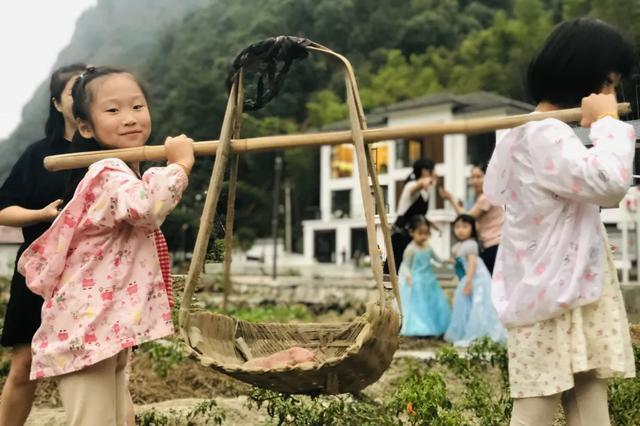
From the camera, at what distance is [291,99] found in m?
47.6

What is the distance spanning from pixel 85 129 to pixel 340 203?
34.9m

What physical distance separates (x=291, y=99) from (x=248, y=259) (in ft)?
58.1

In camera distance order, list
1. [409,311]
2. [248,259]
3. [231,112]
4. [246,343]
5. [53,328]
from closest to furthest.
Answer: [53,328], [231,112], [246,343], [409,311], [248,259]

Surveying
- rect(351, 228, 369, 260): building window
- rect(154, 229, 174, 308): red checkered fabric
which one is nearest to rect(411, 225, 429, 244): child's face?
rect(154, 229, 174, 308): red checkered fabric

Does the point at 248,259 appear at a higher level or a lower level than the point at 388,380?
lower

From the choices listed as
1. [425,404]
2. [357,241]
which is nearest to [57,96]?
[425,404]

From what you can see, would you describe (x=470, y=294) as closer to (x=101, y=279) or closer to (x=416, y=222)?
(x=416, y=222)

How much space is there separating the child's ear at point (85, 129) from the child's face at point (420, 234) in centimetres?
474

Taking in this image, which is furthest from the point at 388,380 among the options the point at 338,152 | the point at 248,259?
the point at 338,152

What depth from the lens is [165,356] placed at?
4785 millimetres

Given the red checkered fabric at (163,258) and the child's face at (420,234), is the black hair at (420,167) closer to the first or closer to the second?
the child's face at (420,234)

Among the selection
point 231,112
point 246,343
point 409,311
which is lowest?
point 409,311

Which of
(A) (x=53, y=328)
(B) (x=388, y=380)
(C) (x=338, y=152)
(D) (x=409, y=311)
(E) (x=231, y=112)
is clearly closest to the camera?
(A) (x=53, y=328)

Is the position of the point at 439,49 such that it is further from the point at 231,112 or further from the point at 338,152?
the point at 231,112
